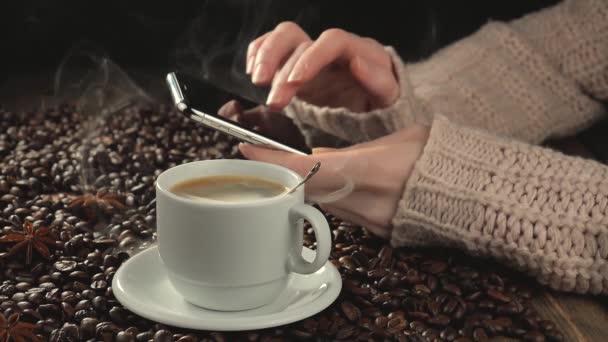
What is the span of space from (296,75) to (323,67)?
0.68 feet

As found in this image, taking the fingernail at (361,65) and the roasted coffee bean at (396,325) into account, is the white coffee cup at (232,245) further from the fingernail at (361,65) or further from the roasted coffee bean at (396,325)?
the fingernail at (361,65)

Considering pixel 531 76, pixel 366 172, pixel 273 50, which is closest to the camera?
pixel 366 172

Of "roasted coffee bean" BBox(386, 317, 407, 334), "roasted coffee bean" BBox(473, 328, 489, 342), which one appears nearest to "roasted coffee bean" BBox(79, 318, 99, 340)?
"roasted coffee bean" BBox(386, 317, 407, 334)

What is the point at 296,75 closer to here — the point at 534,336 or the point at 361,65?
the point at 361,65

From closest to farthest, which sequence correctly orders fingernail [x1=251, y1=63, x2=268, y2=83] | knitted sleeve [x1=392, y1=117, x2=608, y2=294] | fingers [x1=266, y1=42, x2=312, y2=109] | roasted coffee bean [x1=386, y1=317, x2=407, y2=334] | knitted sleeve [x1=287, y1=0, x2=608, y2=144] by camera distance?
roasted coffee bean [x1=386, y1=317, x2=407, y2=334] → knitted sleeve [x1=392, y1=117, x2=608, y2=294] → fingers [x1=266, y1=42, x2=312, y2=109] → fingernail [x1=251, y1=63, x2=268, y2=83] → knitted sleeve [x1=287, y1=0, x2=608, y2=144]

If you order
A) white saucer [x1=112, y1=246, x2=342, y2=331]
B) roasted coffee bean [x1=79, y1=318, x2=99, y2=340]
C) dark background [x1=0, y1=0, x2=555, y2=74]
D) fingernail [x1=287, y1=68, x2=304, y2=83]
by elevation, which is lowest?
dark background [x1=0, y1=0, x2=555, y2=74]

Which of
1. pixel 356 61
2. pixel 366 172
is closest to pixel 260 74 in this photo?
pixel 356 61

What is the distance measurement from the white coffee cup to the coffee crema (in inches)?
0.8

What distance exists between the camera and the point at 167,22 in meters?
2.88

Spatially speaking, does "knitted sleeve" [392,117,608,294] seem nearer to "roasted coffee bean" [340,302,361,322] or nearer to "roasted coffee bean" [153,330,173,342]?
"roasted coffee bean" [340,302,361,322]

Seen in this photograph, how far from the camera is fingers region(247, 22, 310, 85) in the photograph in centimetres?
137

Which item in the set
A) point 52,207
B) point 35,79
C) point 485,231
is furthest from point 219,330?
point 35,79

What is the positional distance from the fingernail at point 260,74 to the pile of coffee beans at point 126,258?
29 centimetres

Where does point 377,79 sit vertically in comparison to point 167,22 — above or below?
above
